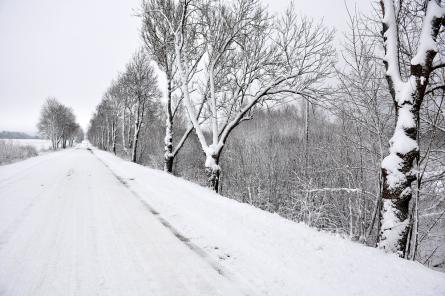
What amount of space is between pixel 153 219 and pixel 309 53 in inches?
322

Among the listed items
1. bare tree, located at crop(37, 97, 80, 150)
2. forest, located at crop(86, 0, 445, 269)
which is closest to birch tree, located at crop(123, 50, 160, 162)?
forest, located at crop(86, 0, 445, 269)

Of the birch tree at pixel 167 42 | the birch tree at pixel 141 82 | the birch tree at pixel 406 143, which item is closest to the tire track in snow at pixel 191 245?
the birch tree at pixel 406 143

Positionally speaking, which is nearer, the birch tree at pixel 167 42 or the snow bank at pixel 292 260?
the snow bank at pixel 292 260

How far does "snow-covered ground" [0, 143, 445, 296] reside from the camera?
9.36ft

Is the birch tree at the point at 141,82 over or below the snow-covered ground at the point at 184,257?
over

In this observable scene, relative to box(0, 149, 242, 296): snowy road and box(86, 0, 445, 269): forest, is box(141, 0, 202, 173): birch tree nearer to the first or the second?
box(86, 0, 445, 269): forest

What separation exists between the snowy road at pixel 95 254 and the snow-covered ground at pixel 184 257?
0.01 meters

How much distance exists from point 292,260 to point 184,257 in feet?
4.56

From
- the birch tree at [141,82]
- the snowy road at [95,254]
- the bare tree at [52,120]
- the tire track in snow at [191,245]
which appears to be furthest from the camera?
the bare tree at [52,120]

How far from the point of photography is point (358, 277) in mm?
3074

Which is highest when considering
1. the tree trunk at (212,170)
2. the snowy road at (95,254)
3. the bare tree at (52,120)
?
the bare tree at (52,120)

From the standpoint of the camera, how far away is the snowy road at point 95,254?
282 centimetres

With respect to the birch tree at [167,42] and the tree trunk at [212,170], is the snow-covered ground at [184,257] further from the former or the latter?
the birch tree at [167,42]

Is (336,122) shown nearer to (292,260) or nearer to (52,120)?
(292,260)
